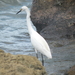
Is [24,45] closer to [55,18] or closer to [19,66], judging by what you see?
[55,18]

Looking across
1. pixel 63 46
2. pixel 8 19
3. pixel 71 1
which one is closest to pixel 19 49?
pixel 63 46

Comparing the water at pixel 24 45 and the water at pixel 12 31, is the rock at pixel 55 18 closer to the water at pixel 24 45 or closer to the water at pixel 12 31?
the water at pixel 24 45

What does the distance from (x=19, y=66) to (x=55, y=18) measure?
5.81 metres

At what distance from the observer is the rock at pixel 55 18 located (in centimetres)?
897

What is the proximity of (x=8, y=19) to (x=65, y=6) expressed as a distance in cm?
528

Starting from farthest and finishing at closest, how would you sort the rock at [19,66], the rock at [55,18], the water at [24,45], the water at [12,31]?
the rock at [55,18] < the water at [12,31] < the water at [24,45] < the rock at [19,66]

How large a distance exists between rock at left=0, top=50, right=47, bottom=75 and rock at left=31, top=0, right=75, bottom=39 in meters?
4.77

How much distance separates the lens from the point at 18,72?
3.75m

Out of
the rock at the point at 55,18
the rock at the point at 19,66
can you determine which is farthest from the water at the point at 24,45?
the rock at the point at 19,66

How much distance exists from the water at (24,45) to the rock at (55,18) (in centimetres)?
57

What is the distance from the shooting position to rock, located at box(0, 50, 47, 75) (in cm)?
376

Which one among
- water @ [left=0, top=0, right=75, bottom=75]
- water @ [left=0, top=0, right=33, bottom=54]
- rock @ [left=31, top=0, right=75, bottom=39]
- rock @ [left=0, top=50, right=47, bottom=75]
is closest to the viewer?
rock @ [left=0, top=50, right=47, bottom=75]

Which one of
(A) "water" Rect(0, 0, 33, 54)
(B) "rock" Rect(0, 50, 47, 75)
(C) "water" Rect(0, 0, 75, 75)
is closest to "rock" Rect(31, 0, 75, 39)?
(C) "water" Rect(0, 0, 75, 75)

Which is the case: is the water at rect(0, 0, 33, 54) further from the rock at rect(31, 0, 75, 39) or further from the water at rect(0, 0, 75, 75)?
Answer: the rock at rect(31, 0, 75, 39)
